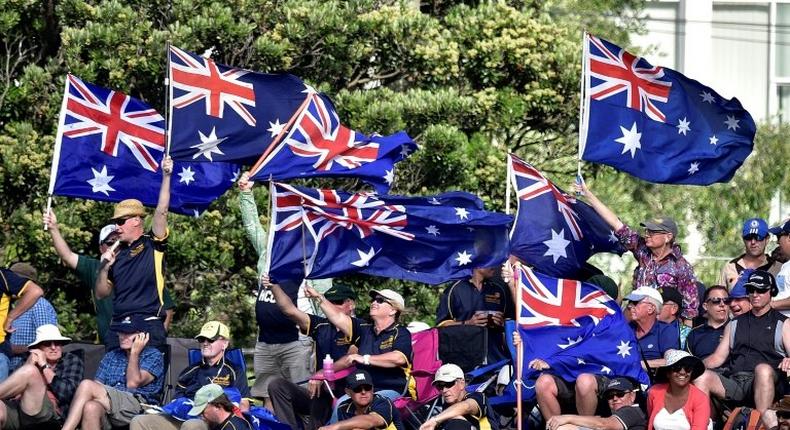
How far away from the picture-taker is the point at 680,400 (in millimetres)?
14320

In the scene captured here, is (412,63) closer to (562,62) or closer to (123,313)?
(562,62)

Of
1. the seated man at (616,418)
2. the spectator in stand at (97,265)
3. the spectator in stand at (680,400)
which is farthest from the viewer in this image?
the spectator in stand at (97,265)

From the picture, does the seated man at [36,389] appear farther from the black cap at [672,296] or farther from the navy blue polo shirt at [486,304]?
the black cap at [672,296]

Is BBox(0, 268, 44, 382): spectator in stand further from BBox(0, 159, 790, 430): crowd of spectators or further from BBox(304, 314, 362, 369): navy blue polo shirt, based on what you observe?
BBox(304, 314, 362, 369): navy blue polo shirt

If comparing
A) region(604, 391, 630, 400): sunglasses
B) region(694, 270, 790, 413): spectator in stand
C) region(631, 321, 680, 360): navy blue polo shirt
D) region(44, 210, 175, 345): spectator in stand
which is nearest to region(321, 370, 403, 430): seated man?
region(604, 391, 630, 400): sunglasses

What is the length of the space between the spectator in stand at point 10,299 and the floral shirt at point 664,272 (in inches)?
201

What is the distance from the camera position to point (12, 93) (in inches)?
742

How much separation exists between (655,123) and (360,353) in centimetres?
372

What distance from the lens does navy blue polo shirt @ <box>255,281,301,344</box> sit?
16297mm

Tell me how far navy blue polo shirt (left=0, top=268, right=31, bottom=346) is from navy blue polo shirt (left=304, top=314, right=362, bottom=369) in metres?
2.47

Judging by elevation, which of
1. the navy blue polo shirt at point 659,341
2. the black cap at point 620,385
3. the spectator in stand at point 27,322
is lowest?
the black cap at point 620,385

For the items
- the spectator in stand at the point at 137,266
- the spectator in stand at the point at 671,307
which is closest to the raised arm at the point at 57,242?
the spectator in stand at the point at 137,266

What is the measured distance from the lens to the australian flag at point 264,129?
633 inches

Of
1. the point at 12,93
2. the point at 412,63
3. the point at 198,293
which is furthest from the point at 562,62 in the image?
the point at 12,93
